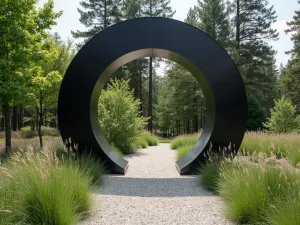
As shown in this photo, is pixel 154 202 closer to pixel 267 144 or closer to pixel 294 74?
pixel 267 144

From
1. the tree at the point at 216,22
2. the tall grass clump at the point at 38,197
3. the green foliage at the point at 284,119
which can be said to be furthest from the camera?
the tree at the point at 216,22

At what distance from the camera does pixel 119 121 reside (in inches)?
497

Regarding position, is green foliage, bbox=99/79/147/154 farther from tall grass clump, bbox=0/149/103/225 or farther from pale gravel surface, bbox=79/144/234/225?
tall grass clump, bbox=0/149/103/225

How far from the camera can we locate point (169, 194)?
547cm

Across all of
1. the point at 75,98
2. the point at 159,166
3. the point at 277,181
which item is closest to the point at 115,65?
the point at 75,98

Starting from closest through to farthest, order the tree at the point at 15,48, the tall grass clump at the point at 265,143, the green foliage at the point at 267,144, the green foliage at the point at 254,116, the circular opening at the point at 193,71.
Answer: the circular opening at the point at 193,71 → the tree at the point at 15,48 → the green foliage at the point at 267,144 → the tall grass clump at the point at 265,143 → the green foliage at the point at 254,116

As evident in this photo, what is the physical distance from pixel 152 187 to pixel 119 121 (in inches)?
266

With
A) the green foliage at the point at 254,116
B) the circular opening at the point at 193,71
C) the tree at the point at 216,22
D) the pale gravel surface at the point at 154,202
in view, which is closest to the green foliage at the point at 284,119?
the green foliage at the point at 254,116

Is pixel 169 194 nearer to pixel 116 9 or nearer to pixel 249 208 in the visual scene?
pixel 249 208

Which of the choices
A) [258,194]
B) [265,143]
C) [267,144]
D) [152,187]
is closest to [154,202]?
[152,187]

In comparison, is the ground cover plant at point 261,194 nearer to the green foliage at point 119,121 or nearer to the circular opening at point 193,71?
the circular opening at point 193,71

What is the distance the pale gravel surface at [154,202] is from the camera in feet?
13.1

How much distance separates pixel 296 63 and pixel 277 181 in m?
27.7

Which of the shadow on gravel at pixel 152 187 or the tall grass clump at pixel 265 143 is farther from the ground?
the tall grass clump at pixel 265 143
